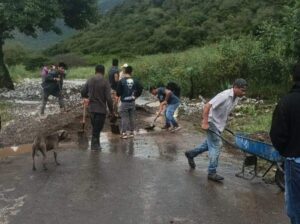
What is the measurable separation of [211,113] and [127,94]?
4.30 meters

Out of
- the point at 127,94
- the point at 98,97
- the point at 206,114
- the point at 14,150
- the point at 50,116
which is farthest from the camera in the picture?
the point at 50,116

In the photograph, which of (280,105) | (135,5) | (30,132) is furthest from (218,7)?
(280,105)

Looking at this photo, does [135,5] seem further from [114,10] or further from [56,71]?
[56,71]

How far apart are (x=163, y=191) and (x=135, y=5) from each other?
8739cm

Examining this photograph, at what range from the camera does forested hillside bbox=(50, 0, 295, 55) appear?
5278 cm

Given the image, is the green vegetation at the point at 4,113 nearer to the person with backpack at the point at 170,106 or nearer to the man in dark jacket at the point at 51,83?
the man in dark jacket at the point at 51,83

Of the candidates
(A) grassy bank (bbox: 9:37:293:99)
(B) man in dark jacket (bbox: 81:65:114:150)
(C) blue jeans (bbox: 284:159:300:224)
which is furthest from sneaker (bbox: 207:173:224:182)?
(A) grassy bank (bbox: 9:37:293:99)

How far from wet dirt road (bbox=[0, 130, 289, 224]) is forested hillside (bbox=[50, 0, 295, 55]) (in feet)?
85.1

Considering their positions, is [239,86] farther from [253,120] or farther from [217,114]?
[253,120]

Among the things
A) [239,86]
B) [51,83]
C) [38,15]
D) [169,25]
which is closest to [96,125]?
[239,86]

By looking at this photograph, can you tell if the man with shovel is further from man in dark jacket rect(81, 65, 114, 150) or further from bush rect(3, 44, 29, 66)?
bush rect(3, 44, 29, 66)

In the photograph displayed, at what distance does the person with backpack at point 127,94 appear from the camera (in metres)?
13.5

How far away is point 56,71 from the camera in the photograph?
64.3ft

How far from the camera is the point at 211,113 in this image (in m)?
9.62
